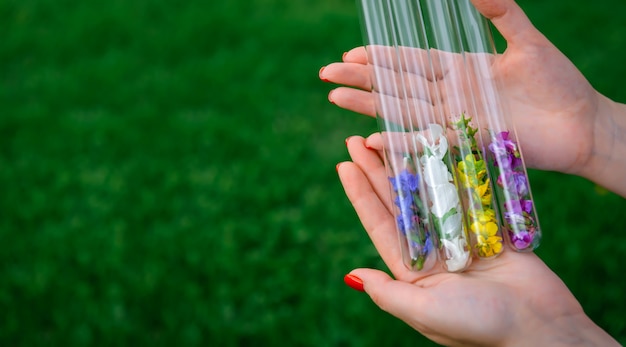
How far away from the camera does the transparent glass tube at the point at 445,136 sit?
2.09 meters

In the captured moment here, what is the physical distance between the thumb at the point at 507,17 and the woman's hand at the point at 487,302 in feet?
2.52

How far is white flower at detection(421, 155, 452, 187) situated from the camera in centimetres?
213

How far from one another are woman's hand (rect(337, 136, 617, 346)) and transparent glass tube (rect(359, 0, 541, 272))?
54 mm

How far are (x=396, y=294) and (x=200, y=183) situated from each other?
208 cm

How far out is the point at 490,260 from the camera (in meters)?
2.07

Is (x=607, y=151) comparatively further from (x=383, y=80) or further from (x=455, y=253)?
(x=383, y=80)

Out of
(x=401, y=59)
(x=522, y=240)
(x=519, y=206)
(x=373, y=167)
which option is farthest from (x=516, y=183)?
(x=401, y=59)

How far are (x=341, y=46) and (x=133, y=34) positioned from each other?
161cm

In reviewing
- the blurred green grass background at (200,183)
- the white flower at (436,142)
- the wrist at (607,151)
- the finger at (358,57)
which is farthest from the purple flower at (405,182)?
the blurred green grass background at (200,183)

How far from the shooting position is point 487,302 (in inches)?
72.9

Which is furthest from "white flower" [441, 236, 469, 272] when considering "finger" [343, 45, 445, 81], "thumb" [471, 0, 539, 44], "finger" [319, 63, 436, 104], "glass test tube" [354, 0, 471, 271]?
"thumb" [471, 0, 539, 44]

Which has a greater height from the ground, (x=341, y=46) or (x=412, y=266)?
(x=341, y=46)

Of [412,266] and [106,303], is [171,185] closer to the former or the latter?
[106,303]

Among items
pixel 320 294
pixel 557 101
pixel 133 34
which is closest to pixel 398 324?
pixel 320 294
